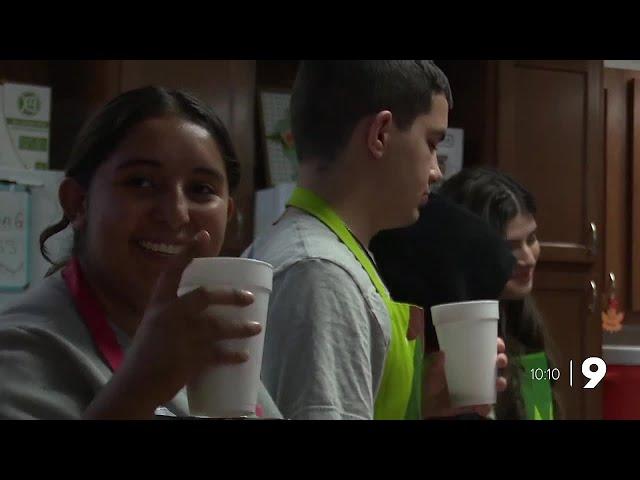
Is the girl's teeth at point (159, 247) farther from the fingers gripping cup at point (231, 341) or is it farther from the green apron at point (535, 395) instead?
the green apron at point (535, 395)

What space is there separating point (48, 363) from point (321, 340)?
6.2 inches

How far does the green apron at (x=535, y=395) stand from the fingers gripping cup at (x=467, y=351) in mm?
60

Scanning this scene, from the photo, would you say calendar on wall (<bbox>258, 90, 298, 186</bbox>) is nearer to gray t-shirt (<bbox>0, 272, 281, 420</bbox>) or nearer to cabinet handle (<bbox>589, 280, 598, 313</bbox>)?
cabinet handle (<bbox>589, 280, 598, 313</bbox>)

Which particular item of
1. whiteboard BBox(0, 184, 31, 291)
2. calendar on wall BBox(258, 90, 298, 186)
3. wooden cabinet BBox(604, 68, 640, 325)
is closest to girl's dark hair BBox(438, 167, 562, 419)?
wooden cabinet BBox(604, 68, 640, 325)

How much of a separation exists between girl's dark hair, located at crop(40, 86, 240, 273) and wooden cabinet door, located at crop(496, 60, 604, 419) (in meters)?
0.28

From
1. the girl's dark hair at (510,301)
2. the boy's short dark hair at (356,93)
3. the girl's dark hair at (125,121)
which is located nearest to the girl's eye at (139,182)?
the girl's dark hair at (125,121)

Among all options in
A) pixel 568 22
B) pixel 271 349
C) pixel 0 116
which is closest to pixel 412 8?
pixel 568 22

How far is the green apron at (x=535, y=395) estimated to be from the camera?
0.63 metres

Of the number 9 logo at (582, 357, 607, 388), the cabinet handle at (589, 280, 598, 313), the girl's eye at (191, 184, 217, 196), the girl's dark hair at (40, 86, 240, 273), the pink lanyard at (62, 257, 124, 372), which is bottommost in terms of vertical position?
the number 9 logo at (582, 357, 607, 388)

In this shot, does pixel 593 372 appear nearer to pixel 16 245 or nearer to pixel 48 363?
pixel 48 363

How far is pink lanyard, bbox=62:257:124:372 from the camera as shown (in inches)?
19.5

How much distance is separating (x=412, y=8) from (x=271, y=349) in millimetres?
222
